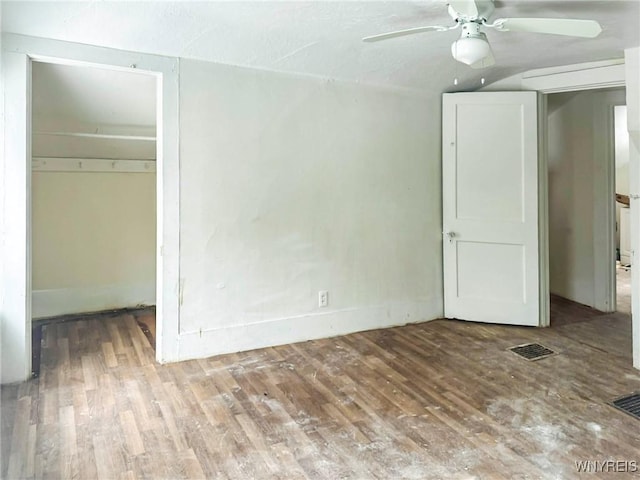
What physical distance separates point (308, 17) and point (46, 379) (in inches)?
105

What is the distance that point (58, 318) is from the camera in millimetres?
3906

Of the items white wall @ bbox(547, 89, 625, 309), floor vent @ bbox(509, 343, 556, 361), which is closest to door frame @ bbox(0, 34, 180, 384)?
floor vent @ bbox(509, 343, 556, 361)

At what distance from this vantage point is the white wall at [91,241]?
3887mm

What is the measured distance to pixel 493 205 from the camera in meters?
3.75

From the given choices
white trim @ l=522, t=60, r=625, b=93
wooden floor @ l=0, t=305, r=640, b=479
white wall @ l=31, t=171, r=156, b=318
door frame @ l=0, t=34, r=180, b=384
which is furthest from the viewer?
white wall @ l=31, t=171, r=156, b=318

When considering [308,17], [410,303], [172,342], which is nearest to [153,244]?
[172,342]

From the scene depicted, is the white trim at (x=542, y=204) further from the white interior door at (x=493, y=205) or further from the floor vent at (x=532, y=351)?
the floor vent at (x=532, y=351)

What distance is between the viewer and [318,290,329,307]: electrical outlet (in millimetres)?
3512

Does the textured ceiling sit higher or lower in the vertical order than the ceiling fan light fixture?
higher

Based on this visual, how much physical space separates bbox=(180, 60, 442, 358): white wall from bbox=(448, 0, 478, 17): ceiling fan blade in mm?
1534

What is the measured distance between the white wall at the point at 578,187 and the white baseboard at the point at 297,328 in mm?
1695

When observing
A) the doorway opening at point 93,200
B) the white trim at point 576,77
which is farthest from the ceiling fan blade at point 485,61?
the doorway opening at point 93,200

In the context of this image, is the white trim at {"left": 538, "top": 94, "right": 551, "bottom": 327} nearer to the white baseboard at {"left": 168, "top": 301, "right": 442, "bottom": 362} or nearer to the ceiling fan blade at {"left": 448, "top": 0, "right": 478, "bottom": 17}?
the white baseboard at {"left": 168, "top": 301, "right": 442, "bottom": 362}

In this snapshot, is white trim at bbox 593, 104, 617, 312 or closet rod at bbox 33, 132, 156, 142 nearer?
closet rod at bbox 33, 132, 156, 142
